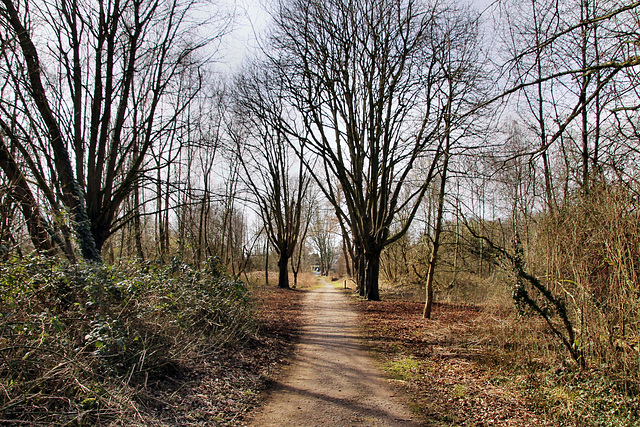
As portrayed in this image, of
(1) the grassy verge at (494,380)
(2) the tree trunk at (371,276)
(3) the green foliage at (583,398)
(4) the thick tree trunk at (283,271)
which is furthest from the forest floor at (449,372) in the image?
(4) the thick tree trunk at (283,271)

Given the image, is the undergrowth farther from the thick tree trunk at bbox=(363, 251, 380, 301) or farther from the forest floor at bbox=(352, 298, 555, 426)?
the thick tree trunk at bbox=(363, 251, 380, 301)

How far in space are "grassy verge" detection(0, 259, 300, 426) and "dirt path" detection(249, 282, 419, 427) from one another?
37 centimetres

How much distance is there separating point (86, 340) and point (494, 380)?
5.46 meters

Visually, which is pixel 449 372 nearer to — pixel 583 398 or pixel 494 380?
pixel 494 380

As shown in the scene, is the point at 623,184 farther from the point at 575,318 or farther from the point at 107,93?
the point at 107,93

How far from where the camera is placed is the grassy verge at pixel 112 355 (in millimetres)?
3314

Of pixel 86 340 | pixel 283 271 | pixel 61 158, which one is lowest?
pixel 283 271

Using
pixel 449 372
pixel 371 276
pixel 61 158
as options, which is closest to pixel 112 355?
pixel 449 372

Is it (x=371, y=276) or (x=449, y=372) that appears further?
(x=371, y=276)

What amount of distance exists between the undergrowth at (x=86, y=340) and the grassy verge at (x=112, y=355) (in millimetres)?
14

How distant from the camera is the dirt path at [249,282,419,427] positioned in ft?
13.8

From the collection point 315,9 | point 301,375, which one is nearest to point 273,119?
point 315,9

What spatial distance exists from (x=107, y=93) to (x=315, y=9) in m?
7.92

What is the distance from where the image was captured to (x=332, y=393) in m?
5.00
